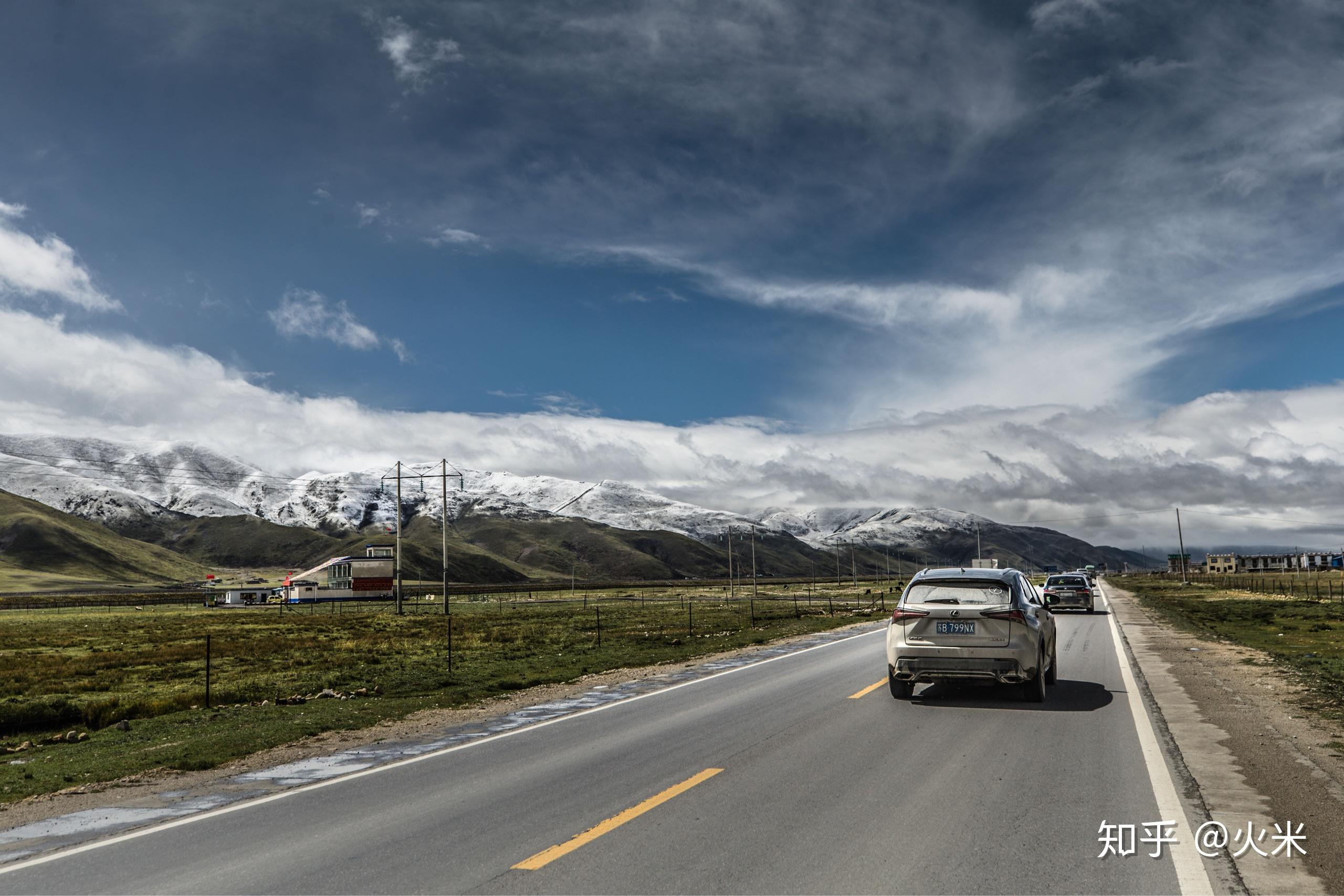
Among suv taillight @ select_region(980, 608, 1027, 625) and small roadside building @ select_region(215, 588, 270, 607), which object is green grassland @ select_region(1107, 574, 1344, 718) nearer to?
suv taillight @ select_region(980, 608, 1027, 625)

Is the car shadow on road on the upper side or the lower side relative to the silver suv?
lower

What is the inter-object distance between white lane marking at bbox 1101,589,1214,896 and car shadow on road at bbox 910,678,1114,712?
1.96 feet

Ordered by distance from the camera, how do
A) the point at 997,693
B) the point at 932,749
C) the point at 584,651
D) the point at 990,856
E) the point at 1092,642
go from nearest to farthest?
the point at 990,856
the point at 932,749
the point at 997,693
the point at 1092,642
the point at 584,651

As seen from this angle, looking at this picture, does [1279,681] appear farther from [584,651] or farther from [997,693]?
[584,651]

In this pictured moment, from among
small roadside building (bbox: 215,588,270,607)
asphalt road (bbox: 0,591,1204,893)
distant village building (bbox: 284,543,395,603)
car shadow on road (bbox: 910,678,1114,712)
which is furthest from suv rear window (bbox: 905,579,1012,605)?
small roadside building (bbox: 215,588,270,607)

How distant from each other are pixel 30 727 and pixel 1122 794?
58.2 ft

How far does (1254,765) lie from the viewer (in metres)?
8.96

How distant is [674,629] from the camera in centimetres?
3766

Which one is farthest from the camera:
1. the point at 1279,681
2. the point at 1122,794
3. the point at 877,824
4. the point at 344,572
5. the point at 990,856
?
the point at 344,572

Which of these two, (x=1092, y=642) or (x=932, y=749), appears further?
(x=1092, y=642)

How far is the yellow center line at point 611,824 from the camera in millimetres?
6098

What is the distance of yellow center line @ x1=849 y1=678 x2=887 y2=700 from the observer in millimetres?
13859

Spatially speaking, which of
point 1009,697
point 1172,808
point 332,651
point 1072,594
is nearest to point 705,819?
point 1172,808

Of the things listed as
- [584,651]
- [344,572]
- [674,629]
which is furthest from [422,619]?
[344,572]
